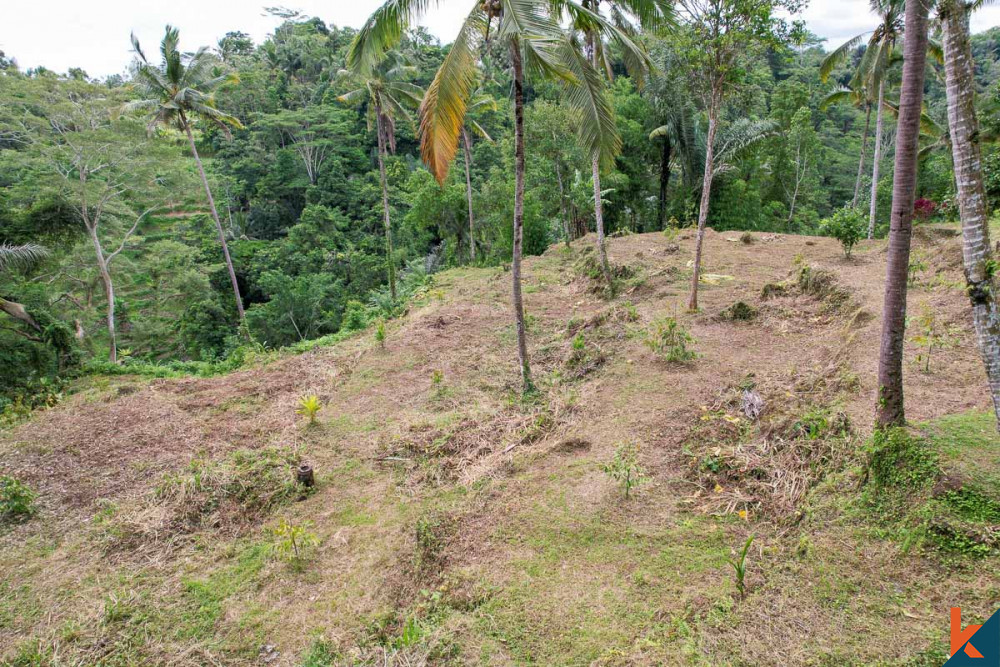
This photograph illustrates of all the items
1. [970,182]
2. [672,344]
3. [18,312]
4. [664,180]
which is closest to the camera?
[970,182]

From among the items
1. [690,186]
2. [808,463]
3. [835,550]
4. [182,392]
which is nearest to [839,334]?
[808,463]

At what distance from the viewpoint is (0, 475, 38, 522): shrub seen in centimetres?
634

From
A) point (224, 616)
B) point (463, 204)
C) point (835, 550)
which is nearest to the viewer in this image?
point (835, 550)

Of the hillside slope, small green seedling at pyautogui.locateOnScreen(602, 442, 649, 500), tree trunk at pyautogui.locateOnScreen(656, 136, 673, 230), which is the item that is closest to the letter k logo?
the hillside slope

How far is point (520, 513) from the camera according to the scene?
544 cm

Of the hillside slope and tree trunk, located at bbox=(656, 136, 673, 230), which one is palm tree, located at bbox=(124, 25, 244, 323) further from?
tree trunk, located at bbox=(656, 136, 673, 230)

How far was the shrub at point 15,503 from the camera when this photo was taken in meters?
6.34

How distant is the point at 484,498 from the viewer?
229 inches

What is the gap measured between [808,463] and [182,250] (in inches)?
890

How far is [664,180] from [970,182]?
64.1 ft

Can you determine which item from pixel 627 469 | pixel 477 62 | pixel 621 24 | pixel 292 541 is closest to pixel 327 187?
pixel 621 24

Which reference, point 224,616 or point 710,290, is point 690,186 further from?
point 224,616

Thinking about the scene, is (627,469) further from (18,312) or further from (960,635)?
(18,312)

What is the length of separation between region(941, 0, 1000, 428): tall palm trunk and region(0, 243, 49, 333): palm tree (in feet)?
53.8
